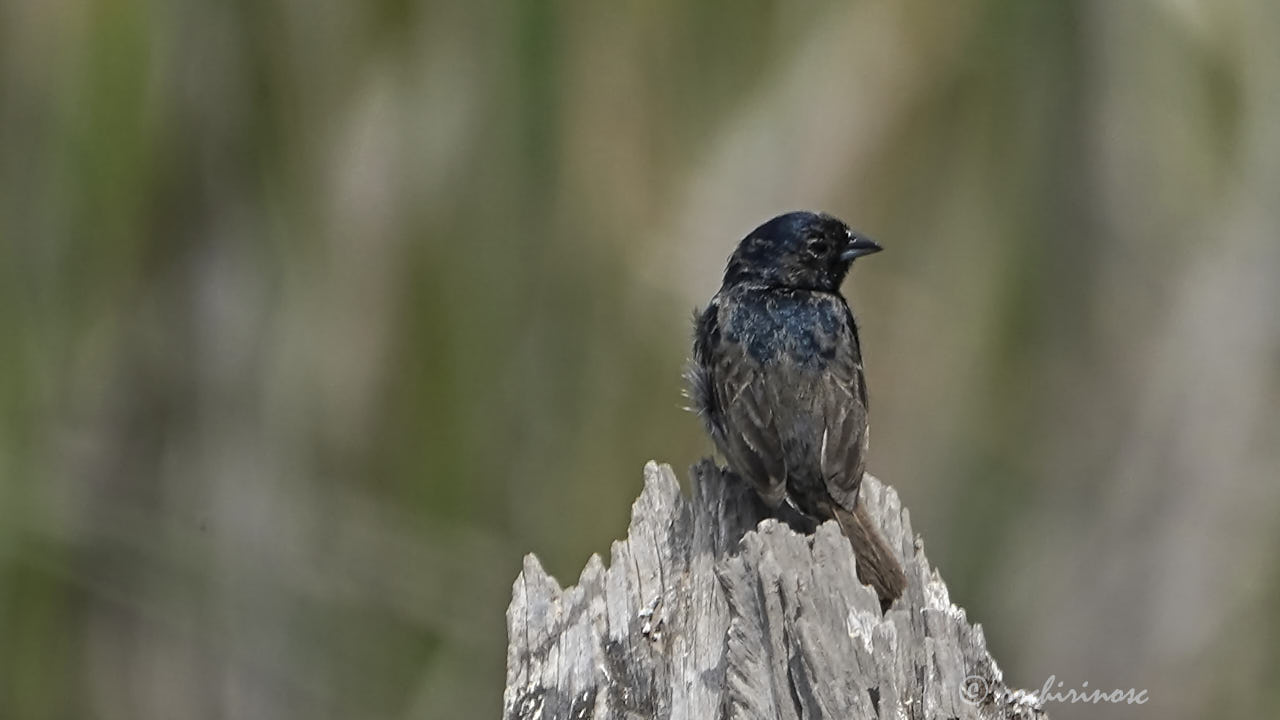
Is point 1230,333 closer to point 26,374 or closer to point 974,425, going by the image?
point 974,425

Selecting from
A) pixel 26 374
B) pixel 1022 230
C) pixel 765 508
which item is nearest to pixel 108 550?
pixel 26 374

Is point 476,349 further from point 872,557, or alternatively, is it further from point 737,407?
point 872,557

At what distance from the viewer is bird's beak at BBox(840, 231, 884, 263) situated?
5586 millimetres

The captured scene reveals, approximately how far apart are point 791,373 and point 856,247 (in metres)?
0.73

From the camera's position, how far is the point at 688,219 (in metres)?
6.53

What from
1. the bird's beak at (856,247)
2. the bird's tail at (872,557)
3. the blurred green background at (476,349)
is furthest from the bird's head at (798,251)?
the bird's tail at (872,557)

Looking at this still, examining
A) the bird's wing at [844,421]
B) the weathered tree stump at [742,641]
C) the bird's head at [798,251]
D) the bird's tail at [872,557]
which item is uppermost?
the bird's head at [798,251]

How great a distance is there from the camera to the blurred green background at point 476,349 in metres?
6.56

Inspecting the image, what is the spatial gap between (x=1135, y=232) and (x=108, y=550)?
15.2 ft

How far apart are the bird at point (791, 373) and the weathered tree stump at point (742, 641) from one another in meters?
0.85

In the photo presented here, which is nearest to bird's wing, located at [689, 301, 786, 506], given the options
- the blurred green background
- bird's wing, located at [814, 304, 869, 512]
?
bird's wing, located at [814, 304, 869, 512]

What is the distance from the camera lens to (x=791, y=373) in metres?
5.09

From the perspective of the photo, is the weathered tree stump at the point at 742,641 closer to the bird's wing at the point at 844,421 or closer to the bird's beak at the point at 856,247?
the bird's wing at the point at 844,421

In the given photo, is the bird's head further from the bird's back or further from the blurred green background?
the blurred green background
